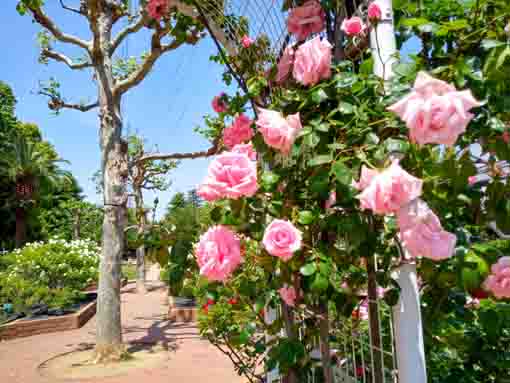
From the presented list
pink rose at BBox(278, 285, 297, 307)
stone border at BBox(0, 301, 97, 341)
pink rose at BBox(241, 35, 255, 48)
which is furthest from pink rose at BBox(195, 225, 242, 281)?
stone border at BBox(0, 301, 97, 341)

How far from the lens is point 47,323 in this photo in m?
8.23

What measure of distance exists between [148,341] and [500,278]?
7.00 m

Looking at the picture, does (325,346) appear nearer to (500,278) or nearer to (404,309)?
(404,309)

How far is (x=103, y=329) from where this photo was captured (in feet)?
19.0

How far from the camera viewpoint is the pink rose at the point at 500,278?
1.05 meters

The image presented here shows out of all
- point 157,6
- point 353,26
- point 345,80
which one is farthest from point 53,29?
point 345,80

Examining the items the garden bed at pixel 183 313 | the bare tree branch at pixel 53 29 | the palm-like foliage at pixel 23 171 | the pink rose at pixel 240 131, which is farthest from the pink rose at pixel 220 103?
the palm-like foliage at pixel 23 171

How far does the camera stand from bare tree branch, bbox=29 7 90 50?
536 centimetres

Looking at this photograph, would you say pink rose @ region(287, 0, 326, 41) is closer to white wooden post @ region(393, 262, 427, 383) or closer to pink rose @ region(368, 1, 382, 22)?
pink rose @ region(368, 1, 382, 22)

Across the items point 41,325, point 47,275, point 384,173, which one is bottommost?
point 41,325

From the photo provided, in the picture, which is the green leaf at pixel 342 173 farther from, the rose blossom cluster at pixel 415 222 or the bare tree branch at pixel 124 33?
the bare tree branch at pixel 124 33

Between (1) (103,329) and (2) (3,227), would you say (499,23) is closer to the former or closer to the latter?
(1) (103,329)

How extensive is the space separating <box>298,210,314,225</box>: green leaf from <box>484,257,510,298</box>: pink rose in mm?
528

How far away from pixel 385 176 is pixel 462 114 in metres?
0.18
